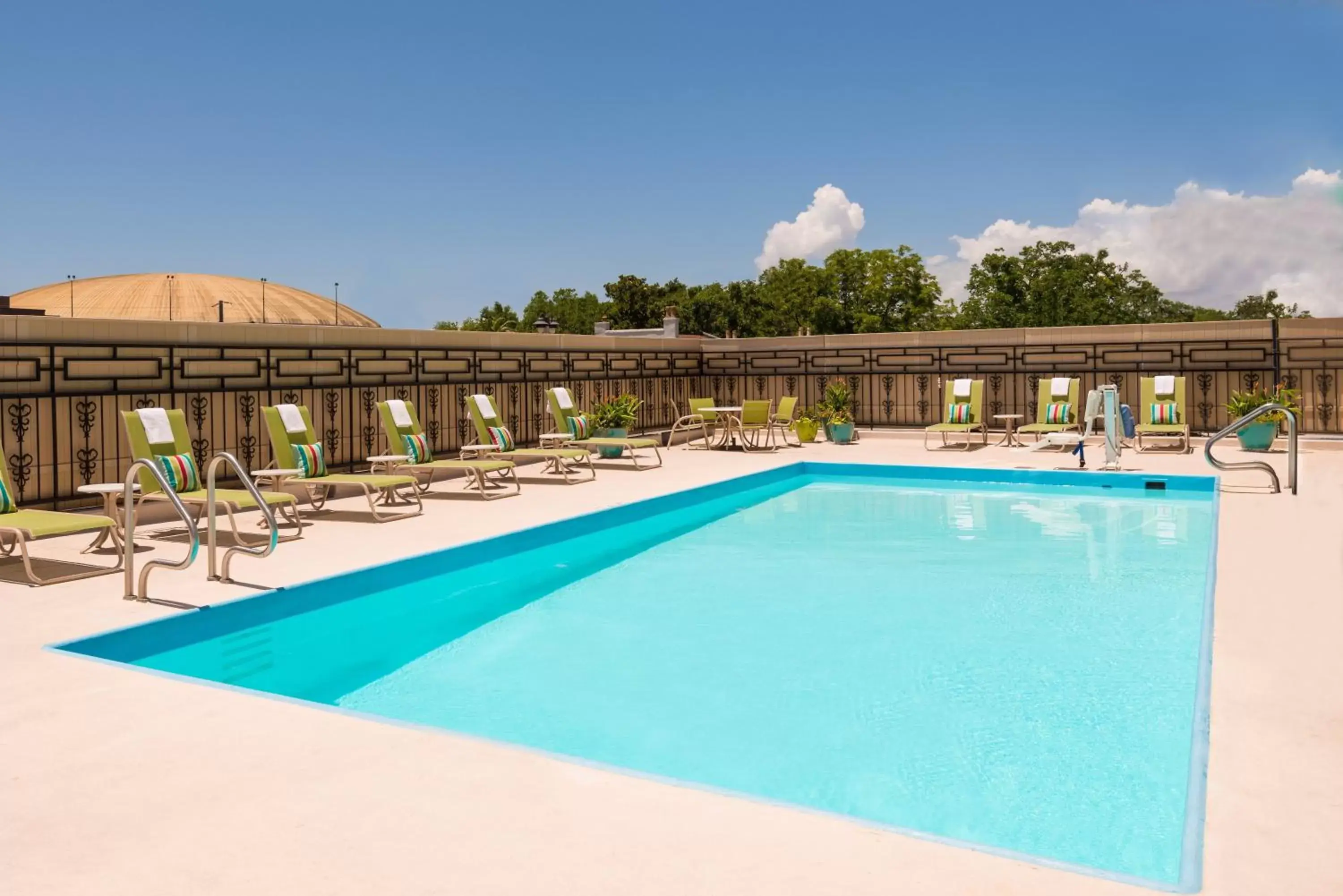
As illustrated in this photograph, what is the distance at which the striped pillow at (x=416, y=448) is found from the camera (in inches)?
365

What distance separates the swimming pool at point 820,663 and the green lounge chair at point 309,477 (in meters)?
1.50

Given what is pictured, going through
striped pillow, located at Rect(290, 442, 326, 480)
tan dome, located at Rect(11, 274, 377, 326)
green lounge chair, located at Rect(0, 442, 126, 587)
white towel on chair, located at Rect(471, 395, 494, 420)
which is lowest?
green lounge chair, located at Rect(0, 442, 126, 587)

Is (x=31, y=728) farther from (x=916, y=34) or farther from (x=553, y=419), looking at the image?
(x=916, y=34)

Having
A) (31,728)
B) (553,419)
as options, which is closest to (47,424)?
(31,728)

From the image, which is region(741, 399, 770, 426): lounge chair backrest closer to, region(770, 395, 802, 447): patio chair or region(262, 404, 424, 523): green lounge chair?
region(770, 395, 802, 447): patio chair

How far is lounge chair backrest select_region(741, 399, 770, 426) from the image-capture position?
13.8 metres

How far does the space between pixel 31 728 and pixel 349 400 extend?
7119mm

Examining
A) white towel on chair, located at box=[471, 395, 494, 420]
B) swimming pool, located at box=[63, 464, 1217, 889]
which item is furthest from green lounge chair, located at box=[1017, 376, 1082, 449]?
white towel on chair, located at box=[471, 395, 494, 420]

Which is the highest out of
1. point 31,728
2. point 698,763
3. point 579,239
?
point 579,239

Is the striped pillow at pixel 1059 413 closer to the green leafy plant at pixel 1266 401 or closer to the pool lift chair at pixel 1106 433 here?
the pool lift chair at pixel 1106 433

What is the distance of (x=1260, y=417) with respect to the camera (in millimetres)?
12289

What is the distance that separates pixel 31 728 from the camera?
3.19m

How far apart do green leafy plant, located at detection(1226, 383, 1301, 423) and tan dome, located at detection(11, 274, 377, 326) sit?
20884 millimetres

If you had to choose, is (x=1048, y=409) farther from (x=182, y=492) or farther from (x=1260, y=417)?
(x=182, y=492)
